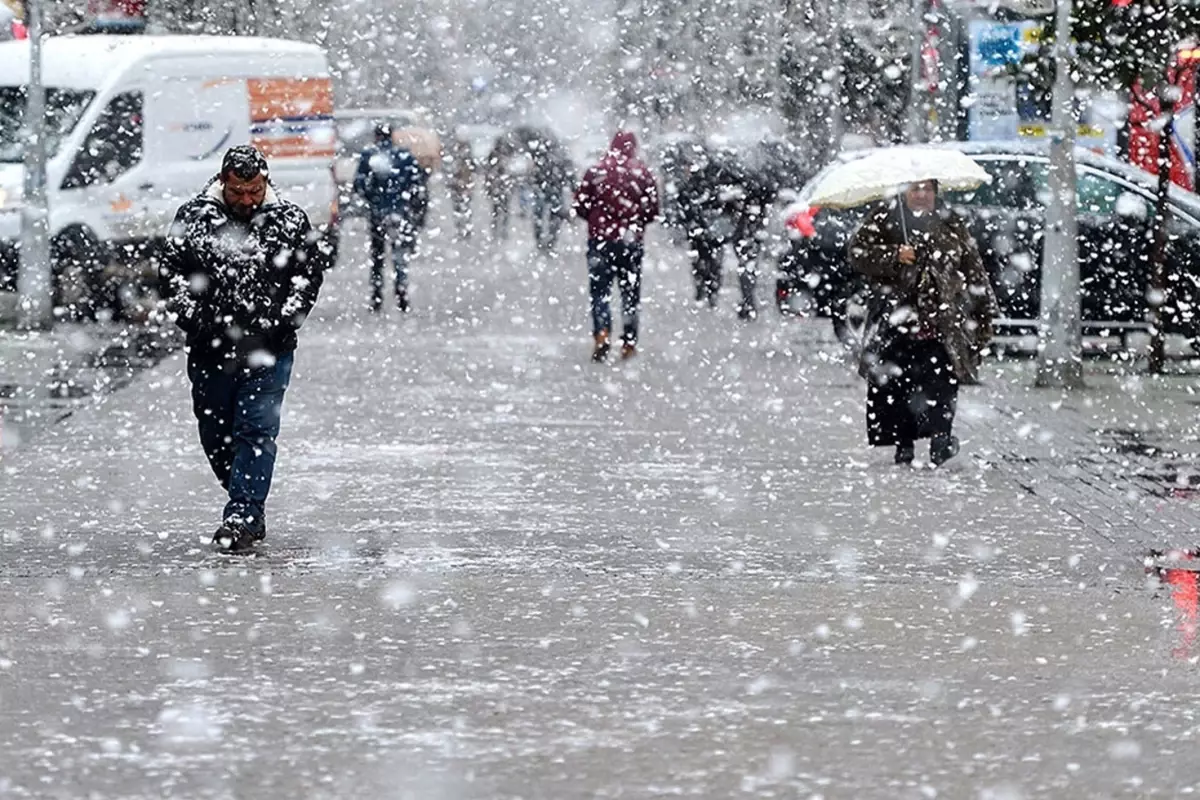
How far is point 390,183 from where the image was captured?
25.6 metres

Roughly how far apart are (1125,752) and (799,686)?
115cm

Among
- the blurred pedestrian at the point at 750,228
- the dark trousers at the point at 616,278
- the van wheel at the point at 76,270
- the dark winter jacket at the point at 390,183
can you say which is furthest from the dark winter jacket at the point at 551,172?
the dark trousers at the point at 616,278

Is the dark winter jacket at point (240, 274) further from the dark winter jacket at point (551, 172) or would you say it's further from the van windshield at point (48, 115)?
the dark winter jacket at point (551, 172)

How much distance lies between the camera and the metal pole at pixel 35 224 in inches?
874

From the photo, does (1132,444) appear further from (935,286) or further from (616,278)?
(616,278)

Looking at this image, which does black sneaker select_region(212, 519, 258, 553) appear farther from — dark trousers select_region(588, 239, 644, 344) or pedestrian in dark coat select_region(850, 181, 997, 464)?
dark trousers select_region(588, 239, 644, 344)

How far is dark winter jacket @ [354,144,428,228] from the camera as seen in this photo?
2541 centimetres

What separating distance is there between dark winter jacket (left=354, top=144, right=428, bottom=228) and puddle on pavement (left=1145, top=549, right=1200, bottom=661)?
1527 centimetres

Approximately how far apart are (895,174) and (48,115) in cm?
1164

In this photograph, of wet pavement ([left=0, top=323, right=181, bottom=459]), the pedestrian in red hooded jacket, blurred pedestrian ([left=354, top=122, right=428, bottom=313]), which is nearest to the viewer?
wet pavement ([left=0, top=323, right=181, bottom=459])

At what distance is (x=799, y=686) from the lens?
775 cm

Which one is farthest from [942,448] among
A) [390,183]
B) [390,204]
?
[390,183]

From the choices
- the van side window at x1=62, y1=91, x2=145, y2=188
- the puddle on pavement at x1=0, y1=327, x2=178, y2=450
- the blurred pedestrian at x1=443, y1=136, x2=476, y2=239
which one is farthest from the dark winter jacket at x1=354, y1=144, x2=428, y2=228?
the blurred pedestrian at x1=443, y1=136, x2=476, y2=239

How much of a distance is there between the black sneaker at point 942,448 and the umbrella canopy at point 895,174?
1288mm
